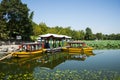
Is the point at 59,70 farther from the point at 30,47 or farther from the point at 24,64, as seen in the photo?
the point at 30,47

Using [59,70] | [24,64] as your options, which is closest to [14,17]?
[24,64]

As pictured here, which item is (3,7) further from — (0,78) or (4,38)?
(0,78)

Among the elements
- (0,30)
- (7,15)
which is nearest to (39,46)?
(0,30)

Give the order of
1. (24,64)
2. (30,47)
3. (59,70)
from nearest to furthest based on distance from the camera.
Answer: (59,70) < (24,64) < (30,47)

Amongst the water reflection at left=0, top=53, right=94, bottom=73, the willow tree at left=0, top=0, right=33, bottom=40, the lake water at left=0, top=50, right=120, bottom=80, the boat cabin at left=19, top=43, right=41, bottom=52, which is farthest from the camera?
the willow tree at left=0, top=0, right=33, bottom=40

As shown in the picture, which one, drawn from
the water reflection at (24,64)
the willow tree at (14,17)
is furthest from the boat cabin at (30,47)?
the willow tree at (14,17)

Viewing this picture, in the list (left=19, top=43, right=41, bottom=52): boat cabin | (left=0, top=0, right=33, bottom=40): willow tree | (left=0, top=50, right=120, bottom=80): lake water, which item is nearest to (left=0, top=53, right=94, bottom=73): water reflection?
(left=0, top=50, right=120, bottom=80): lake water

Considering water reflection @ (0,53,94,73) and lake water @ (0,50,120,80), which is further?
water reflection @ (0,53,94,73)

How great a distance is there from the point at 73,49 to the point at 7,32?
23876 millimetres

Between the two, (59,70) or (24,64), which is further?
(24,64)

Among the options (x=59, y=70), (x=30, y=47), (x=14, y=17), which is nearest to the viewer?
(x=59, y=70)

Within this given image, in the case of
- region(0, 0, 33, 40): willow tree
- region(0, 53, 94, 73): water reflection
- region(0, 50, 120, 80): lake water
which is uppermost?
region(0, 0, 33, 40): willow tree

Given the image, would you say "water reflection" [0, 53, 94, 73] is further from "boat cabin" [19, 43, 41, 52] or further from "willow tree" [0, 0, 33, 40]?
"willow tree" [0, 0, 33, 40]

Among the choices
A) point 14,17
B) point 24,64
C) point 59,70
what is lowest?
point 59,70
